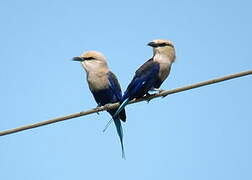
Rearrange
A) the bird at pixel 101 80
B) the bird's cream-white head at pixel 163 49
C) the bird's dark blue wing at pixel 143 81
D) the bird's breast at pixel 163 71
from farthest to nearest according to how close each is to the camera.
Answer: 1. the bird at pixel 101 80
2. the bird's cream-white head at pixel 163 49
3. the bird's breast at pixel 163 71
4. the bird's dark blue wing at pixel 143 81

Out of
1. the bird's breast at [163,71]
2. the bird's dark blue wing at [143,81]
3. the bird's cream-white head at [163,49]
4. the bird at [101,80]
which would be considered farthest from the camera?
the bird at [101,80]

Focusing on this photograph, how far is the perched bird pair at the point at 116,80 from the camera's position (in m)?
7.84

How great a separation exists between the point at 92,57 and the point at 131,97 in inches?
49.6

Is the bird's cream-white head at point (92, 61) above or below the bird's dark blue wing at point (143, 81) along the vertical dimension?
above

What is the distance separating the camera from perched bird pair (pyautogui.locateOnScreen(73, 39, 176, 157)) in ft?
25.7

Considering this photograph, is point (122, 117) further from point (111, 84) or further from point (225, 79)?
point (225, 79)

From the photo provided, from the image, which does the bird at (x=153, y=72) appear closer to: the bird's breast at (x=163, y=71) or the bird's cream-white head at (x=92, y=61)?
the bird's breast at (x=163, y=71)

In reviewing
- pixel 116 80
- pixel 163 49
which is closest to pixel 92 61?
pixel 116 80

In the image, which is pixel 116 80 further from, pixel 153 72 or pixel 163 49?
pixel 153 72

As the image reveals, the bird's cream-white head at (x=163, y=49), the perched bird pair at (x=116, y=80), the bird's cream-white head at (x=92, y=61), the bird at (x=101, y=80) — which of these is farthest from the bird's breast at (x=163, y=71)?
the bird's cream-white head at (x=92, y=61)

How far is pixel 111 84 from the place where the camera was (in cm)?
880

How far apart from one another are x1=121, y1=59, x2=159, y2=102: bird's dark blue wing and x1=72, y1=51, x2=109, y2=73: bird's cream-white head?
87 cm

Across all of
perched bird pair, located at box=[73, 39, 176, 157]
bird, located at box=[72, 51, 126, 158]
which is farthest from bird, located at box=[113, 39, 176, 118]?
bird, located at box=[72, 51, 126, 158]

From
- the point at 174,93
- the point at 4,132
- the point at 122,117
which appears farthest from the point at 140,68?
the point at 4,132
